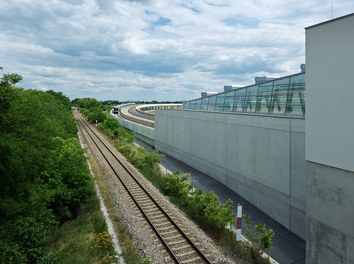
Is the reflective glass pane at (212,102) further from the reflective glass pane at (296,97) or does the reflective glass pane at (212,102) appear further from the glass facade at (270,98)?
the reflective glass pane at (296,97)

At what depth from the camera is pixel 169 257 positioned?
11.7 meters

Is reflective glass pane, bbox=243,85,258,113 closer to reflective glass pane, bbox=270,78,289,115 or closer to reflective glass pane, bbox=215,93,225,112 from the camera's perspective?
reflective glass pane, bbox=270,78,289,115

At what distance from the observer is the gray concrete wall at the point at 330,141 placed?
9.73 m

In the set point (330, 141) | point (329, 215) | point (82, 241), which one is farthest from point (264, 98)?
point (82, 241)

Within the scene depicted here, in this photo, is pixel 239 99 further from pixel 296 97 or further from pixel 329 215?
pixel 329 215

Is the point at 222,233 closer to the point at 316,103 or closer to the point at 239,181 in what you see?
the point at 316,103

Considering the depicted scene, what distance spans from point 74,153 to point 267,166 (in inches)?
438

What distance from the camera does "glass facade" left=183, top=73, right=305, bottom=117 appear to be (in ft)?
60.1

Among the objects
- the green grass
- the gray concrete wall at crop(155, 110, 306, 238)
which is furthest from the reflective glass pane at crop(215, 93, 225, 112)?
the green grass

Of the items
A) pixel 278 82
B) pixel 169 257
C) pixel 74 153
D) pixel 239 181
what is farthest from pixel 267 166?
pixel 74 153

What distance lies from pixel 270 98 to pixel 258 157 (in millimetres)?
4149

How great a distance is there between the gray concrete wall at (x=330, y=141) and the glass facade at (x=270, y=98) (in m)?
6.90

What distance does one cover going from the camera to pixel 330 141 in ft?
34.0

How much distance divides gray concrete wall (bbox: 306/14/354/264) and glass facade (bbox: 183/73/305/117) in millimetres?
6901
